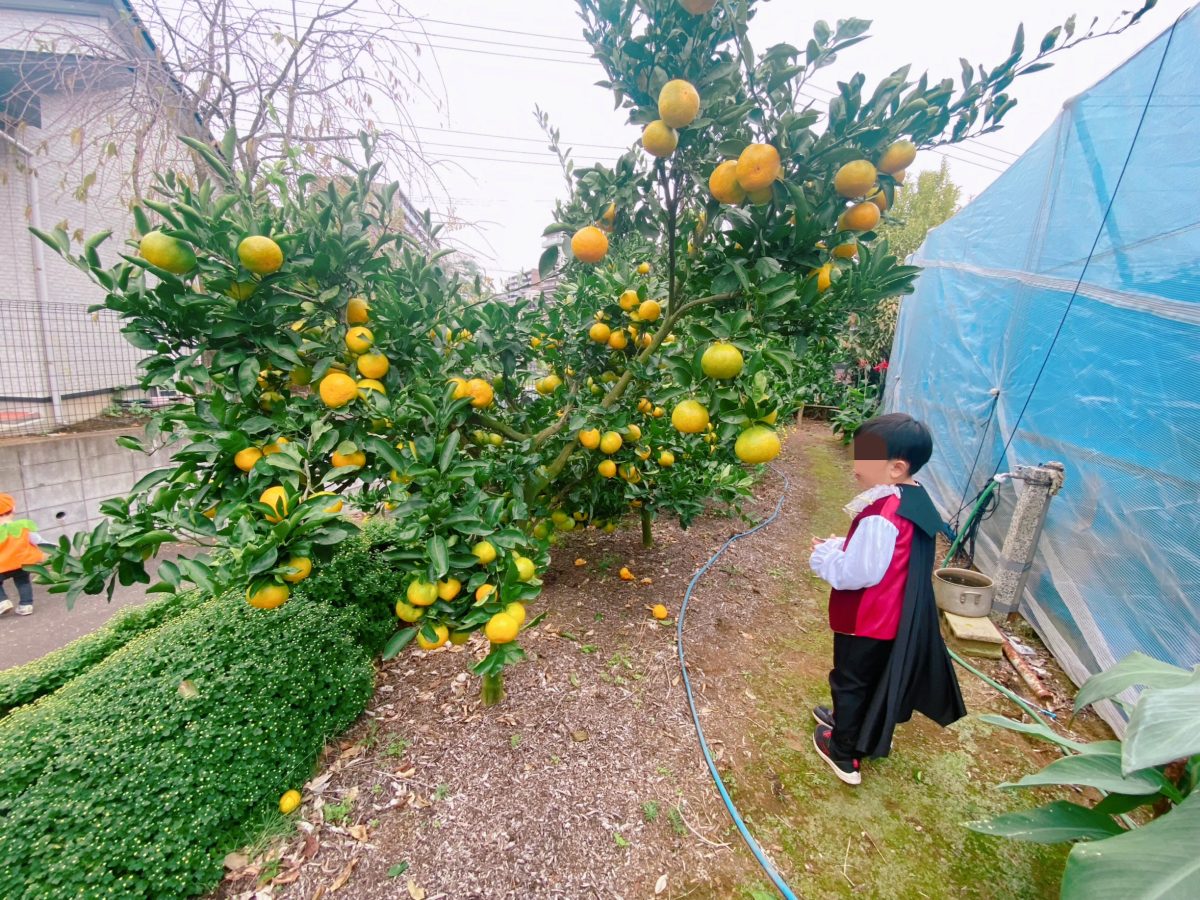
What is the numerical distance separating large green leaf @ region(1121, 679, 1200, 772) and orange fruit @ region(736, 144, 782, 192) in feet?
4.97

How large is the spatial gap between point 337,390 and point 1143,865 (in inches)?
89.5

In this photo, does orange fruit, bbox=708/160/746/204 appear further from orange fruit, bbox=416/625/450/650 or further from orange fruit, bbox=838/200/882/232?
orange fruit, bbox=416/625/450/650

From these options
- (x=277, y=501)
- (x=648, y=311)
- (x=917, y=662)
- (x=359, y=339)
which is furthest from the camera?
(x=648, y=311)

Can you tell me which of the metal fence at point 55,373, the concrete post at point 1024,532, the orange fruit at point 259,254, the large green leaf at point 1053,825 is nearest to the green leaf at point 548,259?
the orange fruit at point 259,254

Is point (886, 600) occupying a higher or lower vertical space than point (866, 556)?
lower

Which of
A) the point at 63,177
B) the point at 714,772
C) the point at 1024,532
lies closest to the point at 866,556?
the point at 714,772

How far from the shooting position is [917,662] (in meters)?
1.86

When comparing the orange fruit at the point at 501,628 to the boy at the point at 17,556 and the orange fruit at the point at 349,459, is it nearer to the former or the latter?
the orange fruit at the point at 349,459

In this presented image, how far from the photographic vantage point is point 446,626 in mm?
1568

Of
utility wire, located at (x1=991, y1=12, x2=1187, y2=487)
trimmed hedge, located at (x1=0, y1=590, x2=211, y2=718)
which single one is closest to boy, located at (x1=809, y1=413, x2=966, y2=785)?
utility wire, located at (x1=991, y1=12, x2=1187, y2=487)

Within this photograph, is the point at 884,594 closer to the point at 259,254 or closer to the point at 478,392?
the point at 478,392

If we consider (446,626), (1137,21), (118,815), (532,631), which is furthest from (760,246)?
(118,815)

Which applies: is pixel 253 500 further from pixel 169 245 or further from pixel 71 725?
pixel 71 725

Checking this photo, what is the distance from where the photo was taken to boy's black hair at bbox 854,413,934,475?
171 centimetres
